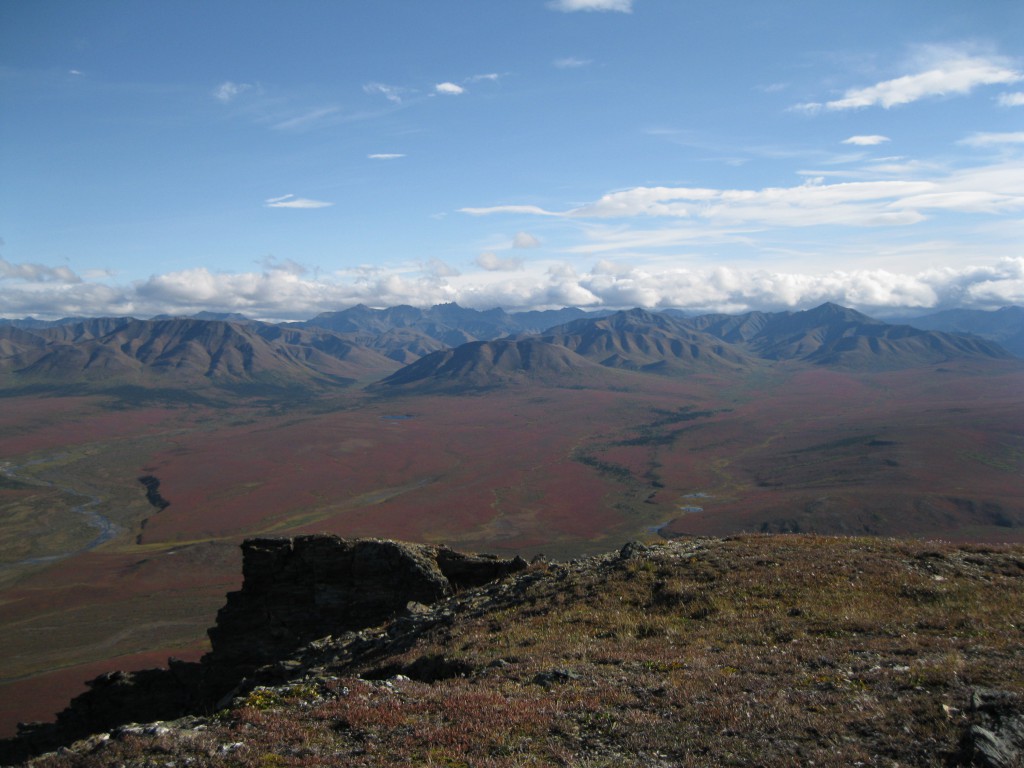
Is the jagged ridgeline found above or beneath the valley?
above

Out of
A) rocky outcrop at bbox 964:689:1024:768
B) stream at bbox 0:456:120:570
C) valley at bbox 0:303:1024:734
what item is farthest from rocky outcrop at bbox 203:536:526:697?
stream at bbox 0:456:120:570

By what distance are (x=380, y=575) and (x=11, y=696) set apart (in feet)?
156

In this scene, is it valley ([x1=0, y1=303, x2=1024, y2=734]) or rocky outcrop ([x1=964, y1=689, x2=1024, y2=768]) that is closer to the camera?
rocky outcrop ([x1=964, y1=689, x2=1024, y2=768])

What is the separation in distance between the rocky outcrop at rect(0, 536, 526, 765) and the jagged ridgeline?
0.11 m

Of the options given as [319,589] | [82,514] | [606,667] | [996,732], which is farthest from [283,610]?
[82,514]

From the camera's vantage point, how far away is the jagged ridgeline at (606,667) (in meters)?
10.5

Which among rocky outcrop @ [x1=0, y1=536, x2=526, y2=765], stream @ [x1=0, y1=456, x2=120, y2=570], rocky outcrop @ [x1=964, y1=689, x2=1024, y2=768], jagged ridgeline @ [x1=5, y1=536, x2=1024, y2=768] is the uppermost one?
rocky outcrop @ [x1=964, y1=689, x2=1024, y2=768]

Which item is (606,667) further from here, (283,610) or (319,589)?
(283,610)

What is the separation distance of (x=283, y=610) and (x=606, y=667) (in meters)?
21.3

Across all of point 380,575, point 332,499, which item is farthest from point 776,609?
point 332,499

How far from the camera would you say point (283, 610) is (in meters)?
30.8

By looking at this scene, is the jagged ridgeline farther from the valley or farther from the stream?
the stream

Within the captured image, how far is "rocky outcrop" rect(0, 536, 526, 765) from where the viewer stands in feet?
94.4

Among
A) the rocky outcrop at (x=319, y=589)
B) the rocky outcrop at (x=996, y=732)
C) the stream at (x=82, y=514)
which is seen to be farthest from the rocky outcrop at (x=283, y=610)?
the stream at (x=82, y=514)
